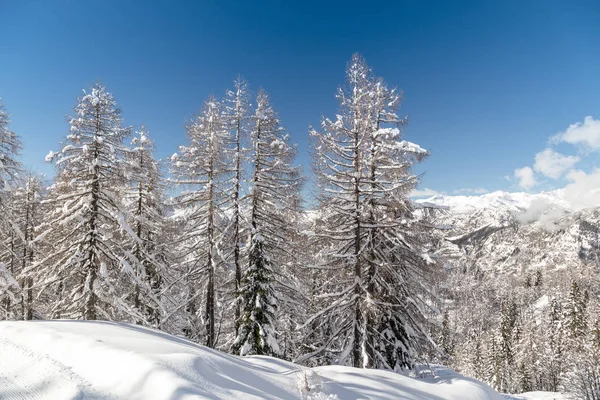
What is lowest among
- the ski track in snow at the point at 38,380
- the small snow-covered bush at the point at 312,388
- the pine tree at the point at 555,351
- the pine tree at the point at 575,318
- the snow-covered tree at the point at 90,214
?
the pine tree at the point at 555,351

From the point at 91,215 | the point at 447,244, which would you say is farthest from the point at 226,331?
the point at 447,244

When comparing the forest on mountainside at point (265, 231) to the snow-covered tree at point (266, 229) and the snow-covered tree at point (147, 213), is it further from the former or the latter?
the snow-covered tree at point (147, 213)

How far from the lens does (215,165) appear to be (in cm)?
1541

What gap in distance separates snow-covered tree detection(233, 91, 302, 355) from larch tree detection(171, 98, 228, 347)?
170cm

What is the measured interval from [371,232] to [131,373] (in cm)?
1001

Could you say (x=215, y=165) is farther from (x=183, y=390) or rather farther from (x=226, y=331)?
(x=183, y=390)

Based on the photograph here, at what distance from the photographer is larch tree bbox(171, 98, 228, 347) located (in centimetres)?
1515

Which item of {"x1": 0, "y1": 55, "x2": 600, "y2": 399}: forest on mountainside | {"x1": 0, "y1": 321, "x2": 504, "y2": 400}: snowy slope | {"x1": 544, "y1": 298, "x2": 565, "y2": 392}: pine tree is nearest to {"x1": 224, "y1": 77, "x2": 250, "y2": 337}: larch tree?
{"x1": 0, "y1": 55, "x2": 600, "y2": 399}: forest on mountainside

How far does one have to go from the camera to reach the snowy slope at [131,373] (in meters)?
4.75

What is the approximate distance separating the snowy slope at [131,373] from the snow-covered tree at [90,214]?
6.23m

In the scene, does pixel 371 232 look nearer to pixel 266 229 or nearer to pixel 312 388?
pixel 266 229

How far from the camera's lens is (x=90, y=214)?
544 inches

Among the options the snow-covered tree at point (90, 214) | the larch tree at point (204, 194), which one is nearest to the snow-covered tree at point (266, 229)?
the larch tree at point (204, 194)

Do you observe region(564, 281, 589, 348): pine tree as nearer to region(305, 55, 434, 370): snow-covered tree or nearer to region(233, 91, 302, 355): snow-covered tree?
region(305, 55, 434, 370): snow-covered tree
